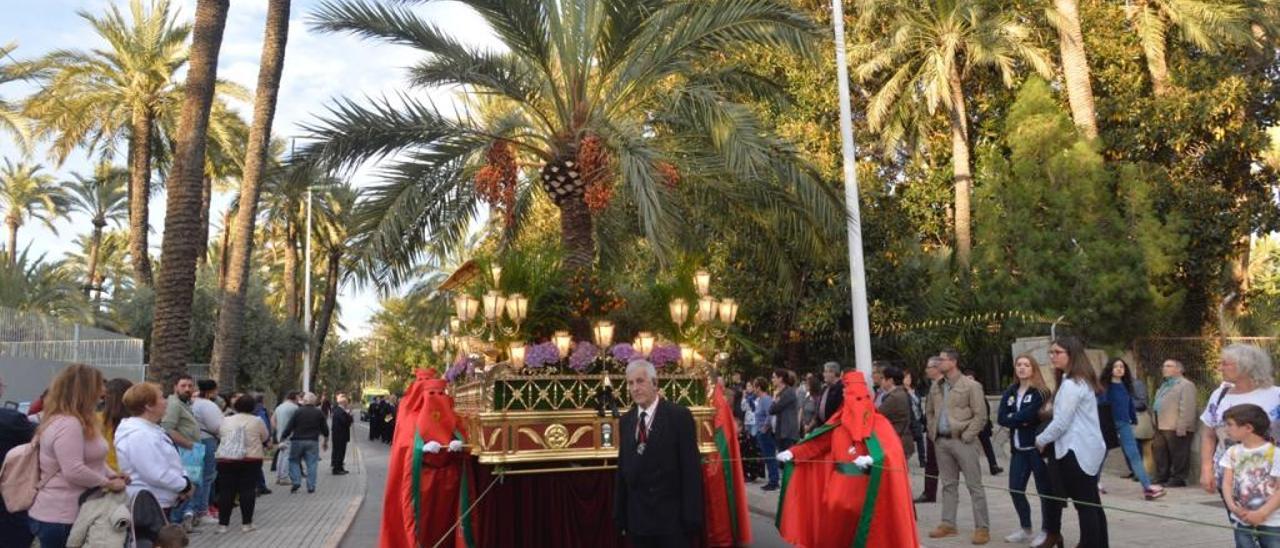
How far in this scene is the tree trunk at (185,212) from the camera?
1509 centimetres

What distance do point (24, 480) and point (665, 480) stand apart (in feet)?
11.6

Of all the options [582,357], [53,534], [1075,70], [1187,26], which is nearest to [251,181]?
[582,357]

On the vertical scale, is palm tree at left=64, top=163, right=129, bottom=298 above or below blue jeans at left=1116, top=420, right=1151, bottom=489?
above

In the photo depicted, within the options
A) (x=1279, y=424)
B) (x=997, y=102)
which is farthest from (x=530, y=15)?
(x=997, y=102)

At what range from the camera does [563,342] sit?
30.3 feet

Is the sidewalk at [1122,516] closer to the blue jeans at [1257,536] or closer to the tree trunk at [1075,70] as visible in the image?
the blue jeans at [1257,536]

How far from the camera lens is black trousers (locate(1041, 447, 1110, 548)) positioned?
26.1ft

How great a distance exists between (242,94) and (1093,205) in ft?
78.0

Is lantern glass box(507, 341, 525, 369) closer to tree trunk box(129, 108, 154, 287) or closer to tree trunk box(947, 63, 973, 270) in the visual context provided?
tree trunk box(947, 63, 973, 270)

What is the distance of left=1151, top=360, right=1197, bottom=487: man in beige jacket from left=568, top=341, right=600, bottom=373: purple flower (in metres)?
7.15

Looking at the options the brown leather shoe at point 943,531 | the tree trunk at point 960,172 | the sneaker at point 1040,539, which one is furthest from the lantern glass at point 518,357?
the tree trunk at point 960,172

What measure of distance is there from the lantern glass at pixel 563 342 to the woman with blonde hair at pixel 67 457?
3701mm

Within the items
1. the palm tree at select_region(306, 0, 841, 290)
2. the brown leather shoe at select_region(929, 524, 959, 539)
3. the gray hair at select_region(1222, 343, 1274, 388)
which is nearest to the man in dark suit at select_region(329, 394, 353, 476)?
the palm tree at select_region(306, 0, 841, 290)

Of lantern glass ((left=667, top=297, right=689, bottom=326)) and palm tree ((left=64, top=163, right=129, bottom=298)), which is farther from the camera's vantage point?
palm tree ((left=64, top=163, right=129, bottom=298))
